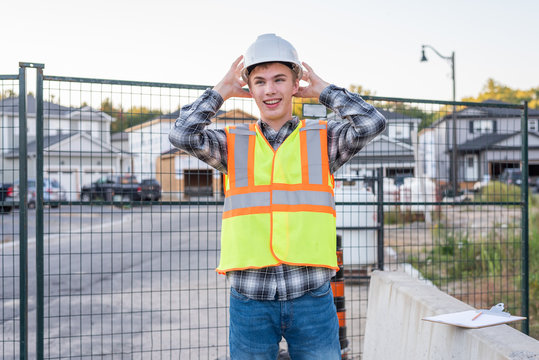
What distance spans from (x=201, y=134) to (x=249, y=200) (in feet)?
1.39

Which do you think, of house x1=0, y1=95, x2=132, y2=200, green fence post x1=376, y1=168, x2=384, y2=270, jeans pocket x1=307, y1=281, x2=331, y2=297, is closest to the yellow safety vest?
jeans pocket x1=307, y1=281, x2=331, y2=297

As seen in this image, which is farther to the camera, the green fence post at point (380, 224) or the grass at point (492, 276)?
the grass at point (492, 276)

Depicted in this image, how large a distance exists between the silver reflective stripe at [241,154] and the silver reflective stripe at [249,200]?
0.21 feet

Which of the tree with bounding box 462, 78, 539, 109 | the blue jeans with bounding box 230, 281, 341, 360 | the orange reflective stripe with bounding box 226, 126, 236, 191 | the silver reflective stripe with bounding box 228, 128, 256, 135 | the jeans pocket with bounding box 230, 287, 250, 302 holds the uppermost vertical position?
the tree with bounding box 462, 78, 539, 109

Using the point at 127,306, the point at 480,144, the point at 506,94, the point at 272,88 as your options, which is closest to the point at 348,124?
the point at 272,88

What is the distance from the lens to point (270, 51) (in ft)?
8.63

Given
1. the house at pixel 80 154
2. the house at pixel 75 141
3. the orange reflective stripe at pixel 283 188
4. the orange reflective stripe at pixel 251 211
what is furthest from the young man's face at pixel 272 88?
the house at pixel 75 141

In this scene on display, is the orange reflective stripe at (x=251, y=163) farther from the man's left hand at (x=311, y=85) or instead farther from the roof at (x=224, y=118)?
the roof at (x=224, y=118)

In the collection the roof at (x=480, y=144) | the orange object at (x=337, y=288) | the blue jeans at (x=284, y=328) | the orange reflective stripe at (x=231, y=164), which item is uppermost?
the roof at (x=480, y=144)

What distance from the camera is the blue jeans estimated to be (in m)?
2.49

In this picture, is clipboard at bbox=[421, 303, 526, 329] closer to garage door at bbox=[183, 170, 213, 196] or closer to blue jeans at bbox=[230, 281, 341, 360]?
blue jeans at bbox=[230, 281, 341, 360]

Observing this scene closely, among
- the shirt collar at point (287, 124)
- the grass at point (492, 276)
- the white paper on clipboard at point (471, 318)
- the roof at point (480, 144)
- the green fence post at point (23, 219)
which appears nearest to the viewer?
the shirt collar at point (287, 124)

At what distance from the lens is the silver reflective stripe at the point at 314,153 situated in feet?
8.75

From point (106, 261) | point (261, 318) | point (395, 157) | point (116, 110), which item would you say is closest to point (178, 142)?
point (261, 318)
